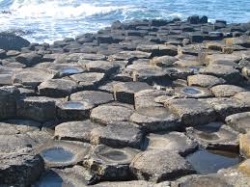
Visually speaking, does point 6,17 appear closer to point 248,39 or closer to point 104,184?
point 248,39

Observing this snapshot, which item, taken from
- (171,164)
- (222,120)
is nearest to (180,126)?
(222,120)

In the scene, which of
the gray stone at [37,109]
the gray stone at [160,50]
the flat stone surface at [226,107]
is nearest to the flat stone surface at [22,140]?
the gray stone at [37,109]

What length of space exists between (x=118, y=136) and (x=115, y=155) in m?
0.32

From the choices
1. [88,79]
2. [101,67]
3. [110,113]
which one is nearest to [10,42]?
[101,67]

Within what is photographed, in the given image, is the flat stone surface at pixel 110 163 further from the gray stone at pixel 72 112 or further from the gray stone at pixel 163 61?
the gray stone at pixel 163 61

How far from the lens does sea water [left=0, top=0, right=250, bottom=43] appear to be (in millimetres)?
18719

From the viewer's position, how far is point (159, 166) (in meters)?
4.04

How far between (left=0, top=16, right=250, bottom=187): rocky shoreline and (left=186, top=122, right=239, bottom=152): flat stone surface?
0.01 meters

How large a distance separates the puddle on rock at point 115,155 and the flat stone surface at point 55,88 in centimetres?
193

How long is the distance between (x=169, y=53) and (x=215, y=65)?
1.85 meters

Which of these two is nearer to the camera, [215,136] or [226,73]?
[215,136]

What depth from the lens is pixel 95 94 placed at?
6180 mm

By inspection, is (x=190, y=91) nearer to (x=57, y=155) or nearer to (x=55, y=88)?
(x=55, y=88)

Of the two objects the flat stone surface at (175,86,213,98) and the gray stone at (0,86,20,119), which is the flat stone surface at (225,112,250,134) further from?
the gray stone at (0,86,20,119)
